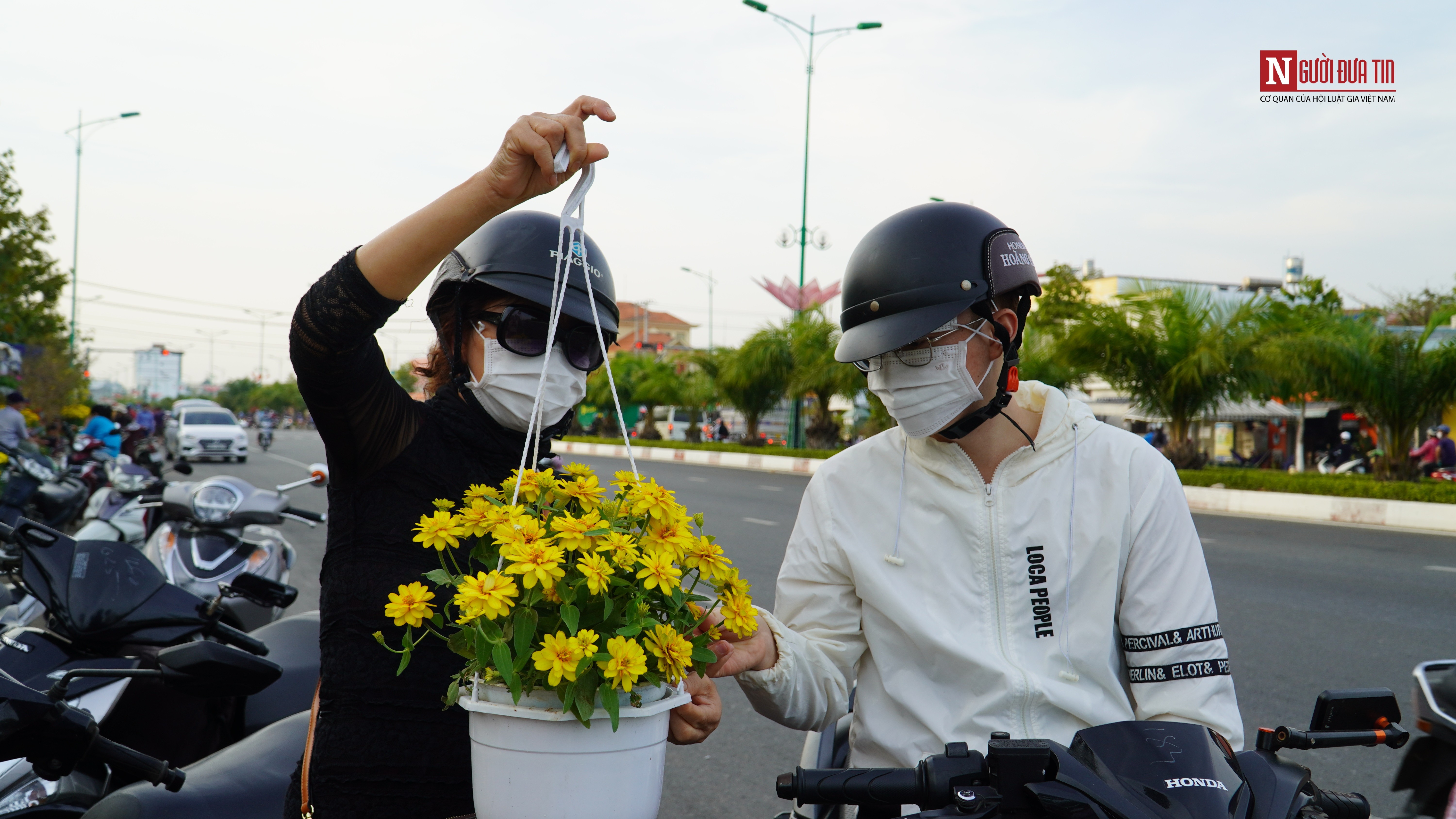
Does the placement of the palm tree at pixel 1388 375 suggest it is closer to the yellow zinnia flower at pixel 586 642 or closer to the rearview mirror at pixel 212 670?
the rearview mirror at pixel 212 670

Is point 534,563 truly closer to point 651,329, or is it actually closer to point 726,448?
point 726,448

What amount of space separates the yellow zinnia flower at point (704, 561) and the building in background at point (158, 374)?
167 m

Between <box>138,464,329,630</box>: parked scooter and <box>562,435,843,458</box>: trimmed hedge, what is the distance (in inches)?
586

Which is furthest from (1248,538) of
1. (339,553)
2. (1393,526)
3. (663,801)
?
(339,553)

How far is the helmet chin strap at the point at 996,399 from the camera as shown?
2.14 m

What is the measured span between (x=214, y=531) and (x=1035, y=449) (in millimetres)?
4613

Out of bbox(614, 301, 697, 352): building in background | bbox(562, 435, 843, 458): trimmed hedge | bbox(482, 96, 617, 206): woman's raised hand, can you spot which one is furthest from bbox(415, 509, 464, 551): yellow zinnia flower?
bbox(614, 301, 697, 352): building in background

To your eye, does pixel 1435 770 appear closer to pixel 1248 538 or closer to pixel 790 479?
pixel 1248 538

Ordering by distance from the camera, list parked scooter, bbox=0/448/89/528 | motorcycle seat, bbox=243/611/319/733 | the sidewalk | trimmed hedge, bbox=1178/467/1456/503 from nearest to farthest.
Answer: motorcycle seat, bbox=243/611/319/733 → parked scooter, bbox=0/448/89/528 → the sidewalk → trimmed hedge, bbox=1178/467/1456/503

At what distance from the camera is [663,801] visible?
391cm

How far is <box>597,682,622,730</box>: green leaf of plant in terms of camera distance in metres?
1.18

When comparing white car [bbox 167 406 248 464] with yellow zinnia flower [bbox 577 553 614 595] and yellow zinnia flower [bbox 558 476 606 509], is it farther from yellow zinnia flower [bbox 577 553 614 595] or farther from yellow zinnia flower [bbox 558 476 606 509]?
yellow zinnia flower [bbox 577 553 614 595]

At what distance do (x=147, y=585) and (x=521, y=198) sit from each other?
6.75 ft

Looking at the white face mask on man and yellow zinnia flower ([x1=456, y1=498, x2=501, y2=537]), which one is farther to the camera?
the white face mask on man
